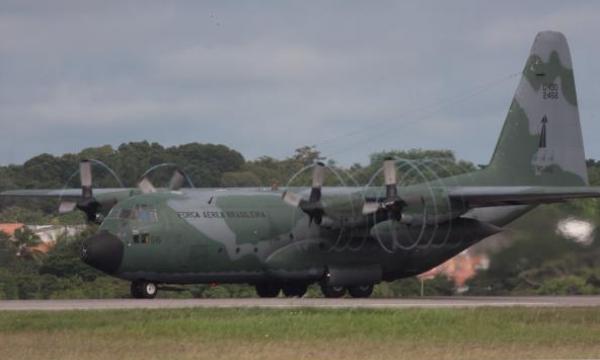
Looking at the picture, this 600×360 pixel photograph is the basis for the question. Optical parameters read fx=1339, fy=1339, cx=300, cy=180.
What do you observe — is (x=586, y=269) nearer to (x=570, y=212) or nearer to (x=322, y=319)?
(x=570, y=212)

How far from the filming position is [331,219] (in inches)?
1515

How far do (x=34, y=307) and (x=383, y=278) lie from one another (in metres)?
12.6

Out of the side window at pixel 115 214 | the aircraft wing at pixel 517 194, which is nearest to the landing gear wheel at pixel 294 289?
the aircraft wing at pixel 517 194

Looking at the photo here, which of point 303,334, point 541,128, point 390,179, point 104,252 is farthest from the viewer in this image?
point 541,128

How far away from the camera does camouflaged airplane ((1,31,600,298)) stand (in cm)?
3703

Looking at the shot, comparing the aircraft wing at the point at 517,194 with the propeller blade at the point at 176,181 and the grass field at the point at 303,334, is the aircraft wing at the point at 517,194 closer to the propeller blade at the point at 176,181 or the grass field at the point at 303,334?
the grass field at the point at 303,334

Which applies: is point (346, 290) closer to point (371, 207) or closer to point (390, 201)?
point (371, 207)

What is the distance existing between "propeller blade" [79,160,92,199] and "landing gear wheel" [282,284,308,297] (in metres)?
6.54

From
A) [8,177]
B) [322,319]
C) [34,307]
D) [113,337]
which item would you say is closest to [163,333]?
[113,337]

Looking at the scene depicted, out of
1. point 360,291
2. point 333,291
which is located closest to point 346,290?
point 360,291

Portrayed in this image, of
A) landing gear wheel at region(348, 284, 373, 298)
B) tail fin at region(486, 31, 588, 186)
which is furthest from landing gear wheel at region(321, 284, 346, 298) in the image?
tail fin at region(486, 31, 588, 186)

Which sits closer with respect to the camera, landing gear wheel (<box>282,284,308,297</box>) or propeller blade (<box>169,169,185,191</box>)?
landing gear wheel (<box>282,284,308,297</box>)

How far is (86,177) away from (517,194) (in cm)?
1269

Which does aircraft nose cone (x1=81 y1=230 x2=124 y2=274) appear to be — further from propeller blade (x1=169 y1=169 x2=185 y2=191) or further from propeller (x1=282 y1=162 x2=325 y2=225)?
propeller (x1=282 y1=162 x2=325 y2=225)
